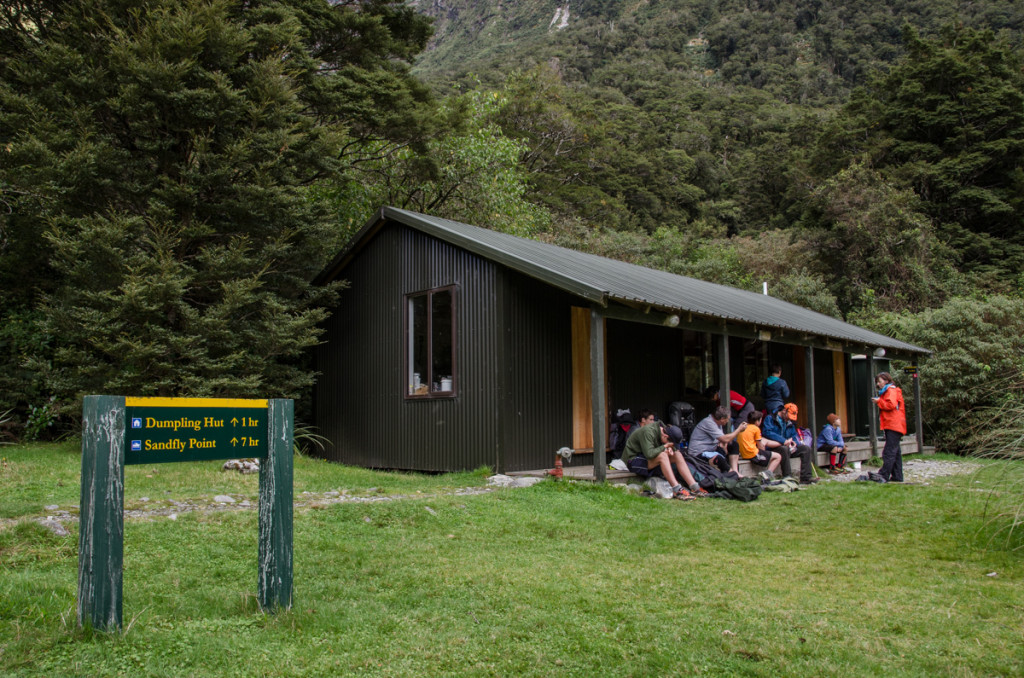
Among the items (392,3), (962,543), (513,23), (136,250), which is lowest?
(962,543)

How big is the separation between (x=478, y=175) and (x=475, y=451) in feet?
41.0

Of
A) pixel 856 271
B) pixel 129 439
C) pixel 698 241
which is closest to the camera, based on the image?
pixel 129 439

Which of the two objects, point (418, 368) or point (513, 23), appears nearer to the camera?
point (418, 368)

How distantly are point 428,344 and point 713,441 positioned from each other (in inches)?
169

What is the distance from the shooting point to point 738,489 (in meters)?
9.05

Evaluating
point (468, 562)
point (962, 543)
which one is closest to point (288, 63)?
point (468, 562)

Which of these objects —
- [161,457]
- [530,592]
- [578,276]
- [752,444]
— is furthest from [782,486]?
[161,457]

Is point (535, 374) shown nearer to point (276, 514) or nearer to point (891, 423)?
point (891, 423)

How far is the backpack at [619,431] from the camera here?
444 inches

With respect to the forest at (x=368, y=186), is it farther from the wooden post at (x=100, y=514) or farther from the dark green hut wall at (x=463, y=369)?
the wooden post at (x=100, y=514)

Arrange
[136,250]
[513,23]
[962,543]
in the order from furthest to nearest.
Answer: [513,23], [136,250], [962,543]

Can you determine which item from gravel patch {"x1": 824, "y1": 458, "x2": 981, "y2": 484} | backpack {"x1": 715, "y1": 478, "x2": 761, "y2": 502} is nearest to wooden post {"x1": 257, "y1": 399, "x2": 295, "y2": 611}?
backpack {"x1": 715, "y1": 478, "x2": 761, "y2": 502}

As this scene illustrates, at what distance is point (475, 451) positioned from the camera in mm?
10281

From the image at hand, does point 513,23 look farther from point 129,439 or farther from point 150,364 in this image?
point 129,439
